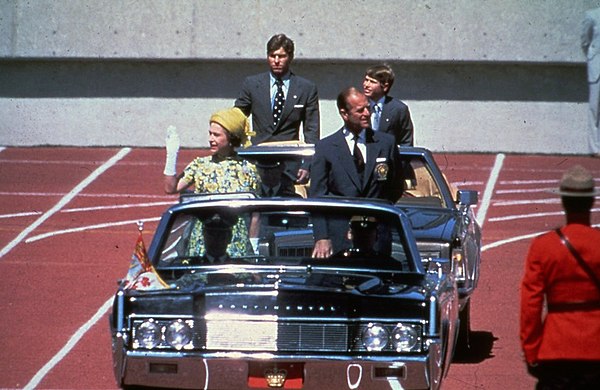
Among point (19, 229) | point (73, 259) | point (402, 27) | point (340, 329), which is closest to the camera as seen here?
point (340, 329)

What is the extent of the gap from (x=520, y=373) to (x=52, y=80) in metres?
14.0

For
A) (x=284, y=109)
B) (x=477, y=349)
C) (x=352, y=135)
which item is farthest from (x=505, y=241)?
(x=352, y=135)

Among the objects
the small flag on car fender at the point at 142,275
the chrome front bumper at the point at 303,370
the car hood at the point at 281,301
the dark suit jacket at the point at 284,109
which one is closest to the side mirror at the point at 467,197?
the dark suit jacket at the point at 284,109

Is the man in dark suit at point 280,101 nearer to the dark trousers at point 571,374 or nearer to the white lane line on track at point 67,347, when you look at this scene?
the white lane line on track at point 67,347

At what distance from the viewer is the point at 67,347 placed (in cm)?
1080

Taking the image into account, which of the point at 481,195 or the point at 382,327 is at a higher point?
the point at 481,195

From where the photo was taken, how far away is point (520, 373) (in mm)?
10000

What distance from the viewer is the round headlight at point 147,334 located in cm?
759

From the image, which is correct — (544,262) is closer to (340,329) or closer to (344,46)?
(340,329)

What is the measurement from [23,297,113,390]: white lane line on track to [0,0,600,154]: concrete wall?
9994 mm

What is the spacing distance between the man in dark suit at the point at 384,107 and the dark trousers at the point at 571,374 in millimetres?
6257

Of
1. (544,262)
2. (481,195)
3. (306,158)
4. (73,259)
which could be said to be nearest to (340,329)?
(544,262)

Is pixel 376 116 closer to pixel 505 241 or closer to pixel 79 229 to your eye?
pixel 505 241

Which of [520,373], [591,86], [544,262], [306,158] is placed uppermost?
[591,86]
